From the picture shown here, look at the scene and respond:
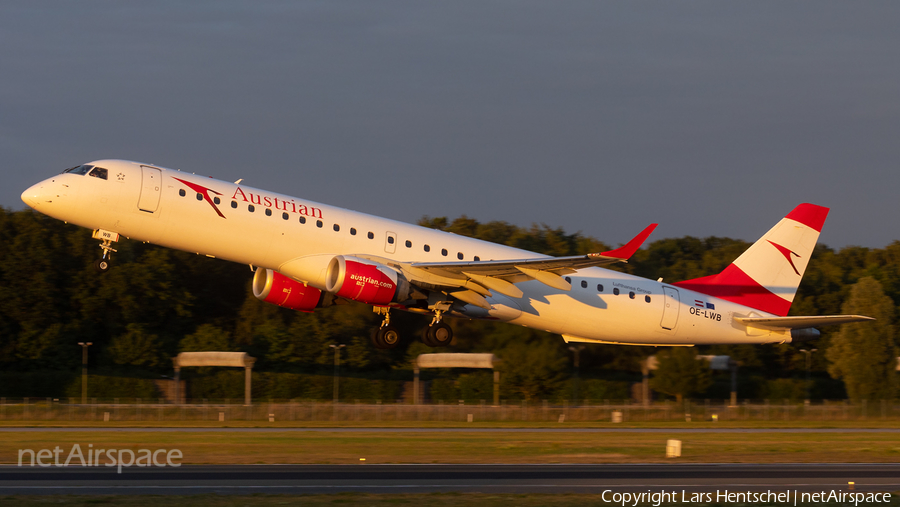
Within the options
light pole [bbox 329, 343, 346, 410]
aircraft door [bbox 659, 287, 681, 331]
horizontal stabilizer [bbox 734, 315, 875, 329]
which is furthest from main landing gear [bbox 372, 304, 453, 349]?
light pole [bbox 329, 343, 346, 410]

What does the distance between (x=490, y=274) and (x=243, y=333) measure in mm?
46138

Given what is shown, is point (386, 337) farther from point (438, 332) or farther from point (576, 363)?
point (576, 363)

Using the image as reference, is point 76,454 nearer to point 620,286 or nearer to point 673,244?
point 620,286

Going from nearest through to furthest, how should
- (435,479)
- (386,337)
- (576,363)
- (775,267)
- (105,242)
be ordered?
(435,479) < (105,242) < (386,337) < (775,267) < (576,363)

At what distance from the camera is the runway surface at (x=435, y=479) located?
69.3 ft

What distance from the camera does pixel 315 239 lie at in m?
29.8

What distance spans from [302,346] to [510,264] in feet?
135

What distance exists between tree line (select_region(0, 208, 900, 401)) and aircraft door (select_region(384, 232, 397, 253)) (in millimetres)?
24711

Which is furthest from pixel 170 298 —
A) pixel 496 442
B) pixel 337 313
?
pixel 496 442

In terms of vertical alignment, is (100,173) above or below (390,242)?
above

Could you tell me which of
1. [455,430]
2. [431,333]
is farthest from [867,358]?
[431,333]

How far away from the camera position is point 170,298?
235 feet

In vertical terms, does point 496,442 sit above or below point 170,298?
below

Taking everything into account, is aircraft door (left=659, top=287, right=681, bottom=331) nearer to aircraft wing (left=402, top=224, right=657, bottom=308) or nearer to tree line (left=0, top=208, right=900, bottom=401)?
aircraft wing (left=402, top=224, right=657, bottom=308)
